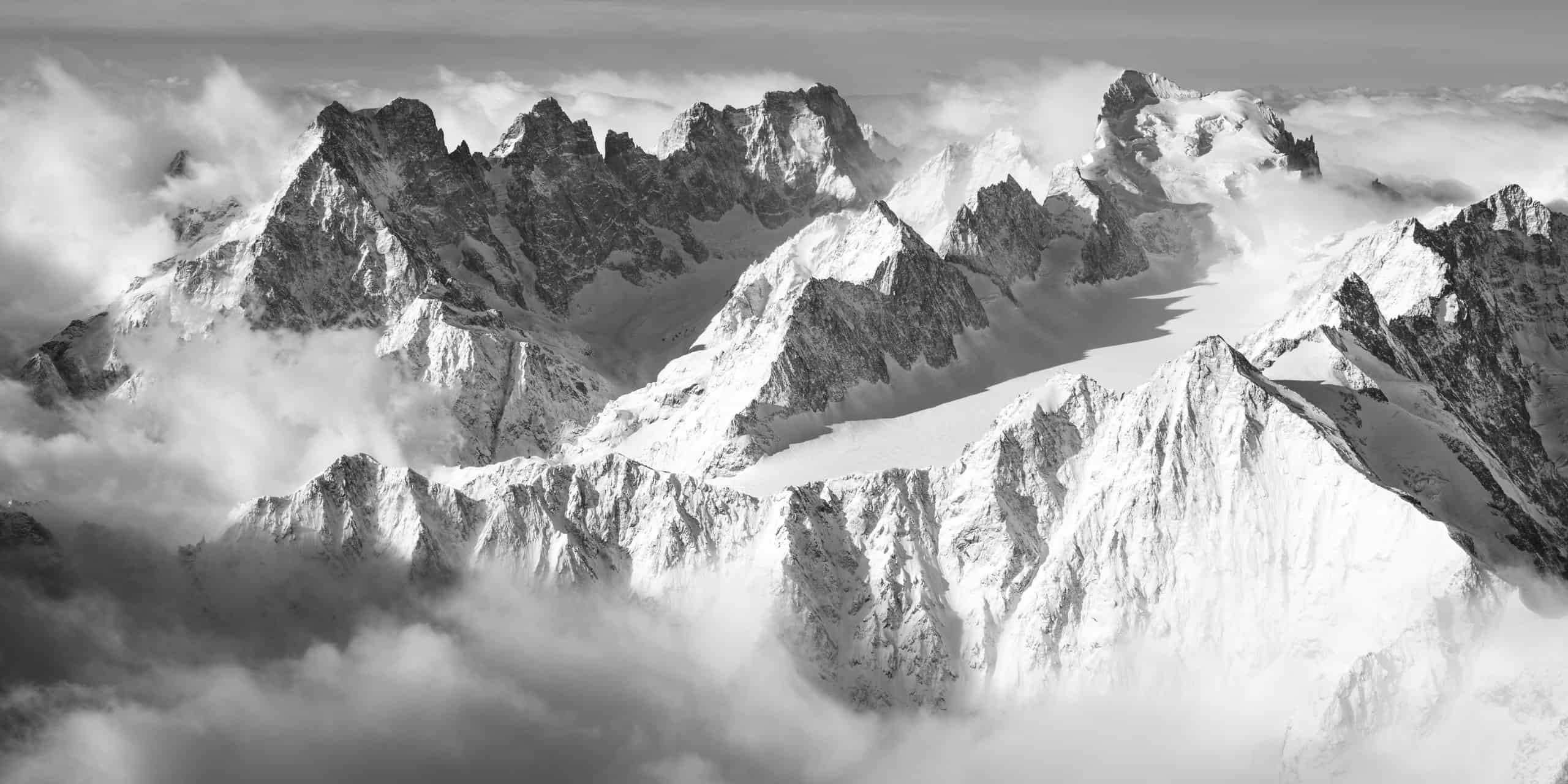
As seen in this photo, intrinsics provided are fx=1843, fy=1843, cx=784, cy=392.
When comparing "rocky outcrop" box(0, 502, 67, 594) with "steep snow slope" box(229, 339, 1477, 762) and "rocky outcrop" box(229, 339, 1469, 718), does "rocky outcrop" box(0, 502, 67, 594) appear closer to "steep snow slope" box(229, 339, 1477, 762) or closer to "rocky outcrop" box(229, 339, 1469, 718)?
"rocky outcrop" box(229, 339, 1469, 718)

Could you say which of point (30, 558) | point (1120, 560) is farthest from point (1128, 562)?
point (30, 558)

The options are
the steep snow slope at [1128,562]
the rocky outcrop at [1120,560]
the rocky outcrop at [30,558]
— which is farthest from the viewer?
the rocky outcrop at [30,558]

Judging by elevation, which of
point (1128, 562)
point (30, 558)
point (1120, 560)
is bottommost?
point (1128, 562)

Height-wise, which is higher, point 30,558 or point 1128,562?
point 30,558

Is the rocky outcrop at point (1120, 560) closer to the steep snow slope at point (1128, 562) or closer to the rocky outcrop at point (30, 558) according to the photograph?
the steep snow slope at point (1128, 562)

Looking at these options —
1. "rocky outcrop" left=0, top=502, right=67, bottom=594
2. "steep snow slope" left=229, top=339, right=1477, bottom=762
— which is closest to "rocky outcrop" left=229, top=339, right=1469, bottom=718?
"steep snow slope" left=229, top=339, right=1477, bottom=762

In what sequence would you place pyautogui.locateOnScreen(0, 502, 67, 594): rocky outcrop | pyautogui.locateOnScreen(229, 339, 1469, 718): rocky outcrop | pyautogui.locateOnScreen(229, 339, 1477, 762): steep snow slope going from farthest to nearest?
pyautogui.locateOnScreen(0, 502, 67, 594): rocky outcrop, pyautogui.locateOnScreen(229, 339, 1469, 718): rocky outcrop, pyautogui.locateOnScreen(229, 339, 1477, 762): steep snow slope

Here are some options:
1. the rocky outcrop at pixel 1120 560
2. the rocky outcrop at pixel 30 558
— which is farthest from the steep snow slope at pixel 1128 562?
the rocky outcrop at pixel 30 558

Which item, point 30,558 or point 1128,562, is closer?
point 1128,562

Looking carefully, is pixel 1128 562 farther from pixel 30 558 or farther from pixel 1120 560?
pixel 30 558

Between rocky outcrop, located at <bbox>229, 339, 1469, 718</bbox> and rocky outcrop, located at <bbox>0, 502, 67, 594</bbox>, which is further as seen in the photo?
rocky outcrop, located at <bbox>0, 502, 67, 594</bbox>

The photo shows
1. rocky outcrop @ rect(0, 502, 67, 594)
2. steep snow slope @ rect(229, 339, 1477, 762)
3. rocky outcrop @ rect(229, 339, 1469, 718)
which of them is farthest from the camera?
rocky outcrop @ rect(0, 502, 67, 594)

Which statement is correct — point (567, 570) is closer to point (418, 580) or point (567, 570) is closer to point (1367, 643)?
point (418, 580)
